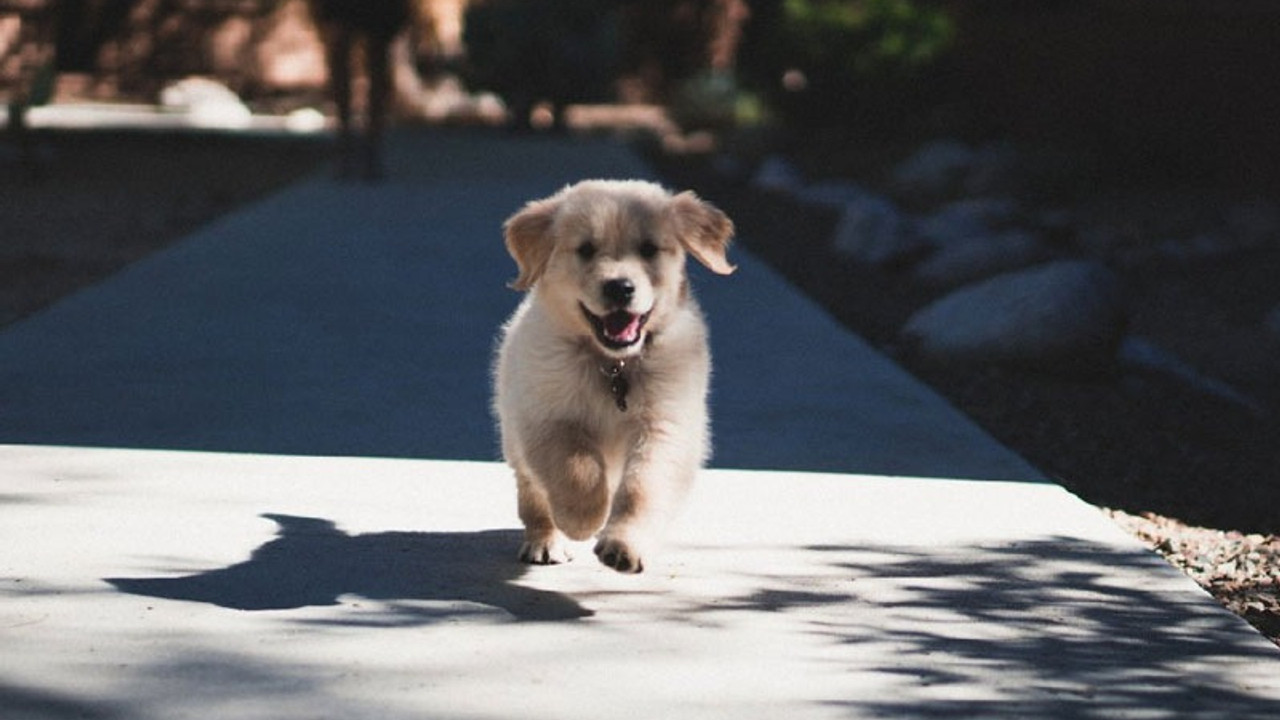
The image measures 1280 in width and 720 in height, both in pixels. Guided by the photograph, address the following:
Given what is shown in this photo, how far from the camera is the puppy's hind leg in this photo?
6.47 meters

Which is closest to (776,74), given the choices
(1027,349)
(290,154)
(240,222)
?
(290,154)

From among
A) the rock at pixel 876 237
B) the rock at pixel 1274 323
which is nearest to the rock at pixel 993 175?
the rock at pixel 876 237

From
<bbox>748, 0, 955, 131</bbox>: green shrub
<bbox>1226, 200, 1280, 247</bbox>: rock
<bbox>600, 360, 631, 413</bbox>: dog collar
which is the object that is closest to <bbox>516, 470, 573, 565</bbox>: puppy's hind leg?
<bbox>600, 360, 631, 413</bbox>: dog collar

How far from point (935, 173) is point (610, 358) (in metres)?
17.0

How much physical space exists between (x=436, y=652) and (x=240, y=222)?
38.6 ft

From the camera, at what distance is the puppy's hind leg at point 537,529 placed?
6469mm

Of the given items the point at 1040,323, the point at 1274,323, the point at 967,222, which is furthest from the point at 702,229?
the point at 967,222

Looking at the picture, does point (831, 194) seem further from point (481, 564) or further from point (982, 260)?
point (481, 564)

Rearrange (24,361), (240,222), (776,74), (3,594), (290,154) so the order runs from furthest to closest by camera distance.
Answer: (776,74)
(290,154)
(240,222)
(24,361)
(3,594)

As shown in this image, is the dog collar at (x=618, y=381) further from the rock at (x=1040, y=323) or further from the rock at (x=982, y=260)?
the rock at (x=982, y=260)

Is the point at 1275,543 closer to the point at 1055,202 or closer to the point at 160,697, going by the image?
the point at 160,697

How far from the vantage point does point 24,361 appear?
9.95 metres

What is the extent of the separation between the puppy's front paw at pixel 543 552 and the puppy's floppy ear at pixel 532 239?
0.76 m

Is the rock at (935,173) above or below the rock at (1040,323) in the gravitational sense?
above
